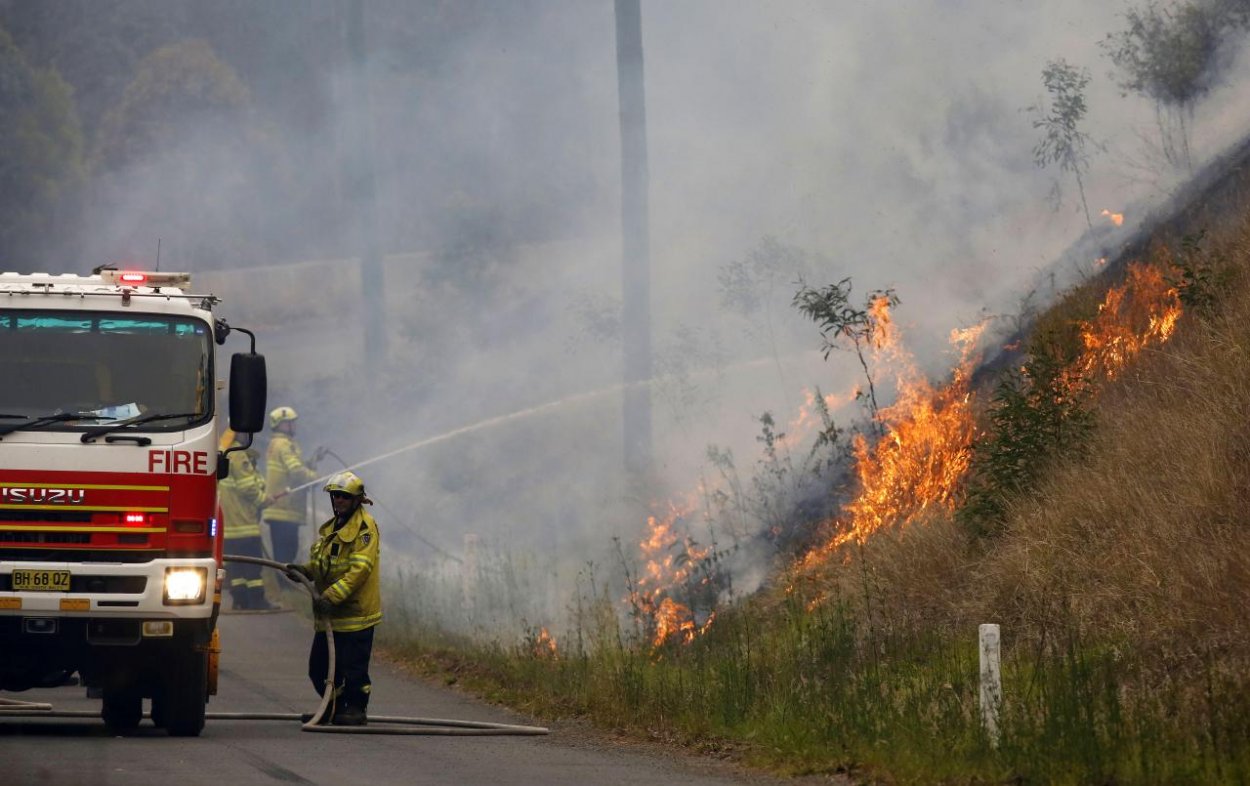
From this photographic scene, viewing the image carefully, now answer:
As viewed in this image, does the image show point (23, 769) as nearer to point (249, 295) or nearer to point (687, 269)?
point (687, 269)

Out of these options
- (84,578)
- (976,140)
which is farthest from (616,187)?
(84,578)

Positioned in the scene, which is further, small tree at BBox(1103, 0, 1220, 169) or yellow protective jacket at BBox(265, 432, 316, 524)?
yellow protective jacket at BBox(265, 432, 316, 524)

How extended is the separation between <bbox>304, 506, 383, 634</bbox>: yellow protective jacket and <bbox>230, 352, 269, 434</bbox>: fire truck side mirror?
1410 mm

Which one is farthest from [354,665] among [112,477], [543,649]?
[543,649]

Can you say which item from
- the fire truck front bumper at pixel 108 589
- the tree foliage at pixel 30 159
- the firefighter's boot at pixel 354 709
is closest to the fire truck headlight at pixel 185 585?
the fire truck front bumper at pixel 108 589

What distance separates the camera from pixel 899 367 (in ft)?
55.6

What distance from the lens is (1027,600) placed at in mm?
11430

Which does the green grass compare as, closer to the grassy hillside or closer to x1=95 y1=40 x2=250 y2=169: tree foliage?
the grassy hillside

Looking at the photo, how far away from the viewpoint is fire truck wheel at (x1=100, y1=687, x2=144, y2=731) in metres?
11.3

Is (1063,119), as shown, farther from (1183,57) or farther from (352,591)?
(352,591)

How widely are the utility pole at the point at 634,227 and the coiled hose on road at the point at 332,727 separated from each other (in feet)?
31.1

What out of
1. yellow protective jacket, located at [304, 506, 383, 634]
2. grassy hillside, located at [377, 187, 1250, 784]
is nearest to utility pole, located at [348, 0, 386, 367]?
grassy hillside, located at [377, 187, 1250, 784]

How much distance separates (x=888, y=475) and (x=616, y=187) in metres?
27.8

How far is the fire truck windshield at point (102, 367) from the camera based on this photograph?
34.3ft
